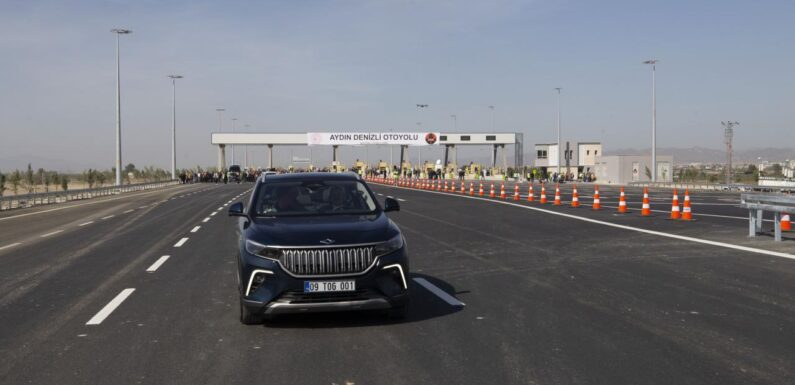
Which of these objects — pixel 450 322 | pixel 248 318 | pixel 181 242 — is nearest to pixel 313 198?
pixel 248 318

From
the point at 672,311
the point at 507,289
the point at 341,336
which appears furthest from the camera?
the point at 507,289

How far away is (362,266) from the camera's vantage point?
670cm

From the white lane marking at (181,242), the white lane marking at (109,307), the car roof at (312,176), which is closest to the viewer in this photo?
the white lane marking at (109,307)

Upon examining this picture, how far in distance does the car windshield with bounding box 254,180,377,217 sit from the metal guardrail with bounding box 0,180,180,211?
2638cm

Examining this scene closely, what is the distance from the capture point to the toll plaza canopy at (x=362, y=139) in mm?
78812

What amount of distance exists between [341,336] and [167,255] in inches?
294

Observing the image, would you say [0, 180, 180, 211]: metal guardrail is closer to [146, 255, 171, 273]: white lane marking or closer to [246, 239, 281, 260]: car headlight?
[146, 255, 171, 273]: white lane marking

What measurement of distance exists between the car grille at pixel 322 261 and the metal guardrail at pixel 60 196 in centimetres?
2802

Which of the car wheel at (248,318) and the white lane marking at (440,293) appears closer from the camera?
the car wheel at (248,318)

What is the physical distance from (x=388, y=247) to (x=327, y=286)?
694 mm

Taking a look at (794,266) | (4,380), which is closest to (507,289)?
(794,266)

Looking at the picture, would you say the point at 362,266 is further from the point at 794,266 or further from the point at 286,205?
the point at 794,266

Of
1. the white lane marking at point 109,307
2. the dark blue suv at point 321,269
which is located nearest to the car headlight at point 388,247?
the dark blue suv at point 321,269

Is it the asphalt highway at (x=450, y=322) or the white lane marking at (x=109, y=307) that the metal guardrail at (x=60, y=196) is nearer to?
the asphalt highway at (x=450, y=322)
